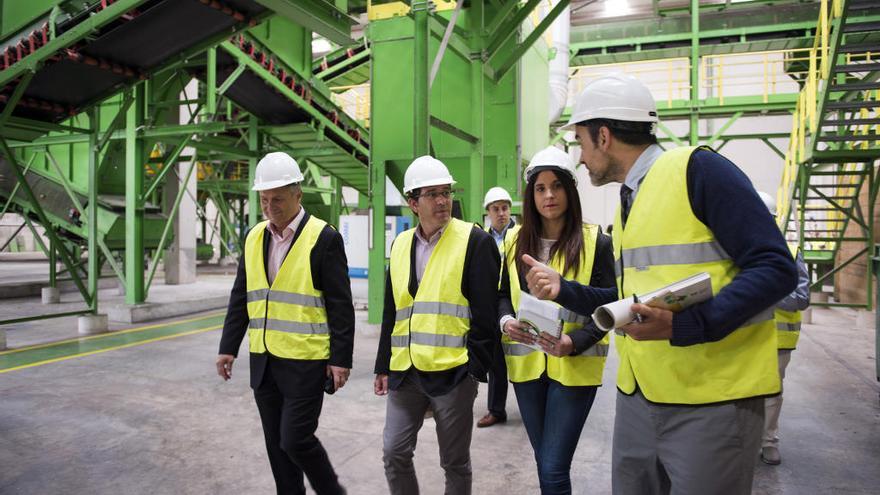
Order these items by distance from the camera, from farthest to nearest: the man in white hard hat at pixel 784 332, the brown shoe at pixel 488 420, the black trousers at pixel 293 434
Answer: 1. the brown shoe at pixel 488 420
2. the man in white hard hat at pixel 784 332
3. the black trousers at pixel 293 434

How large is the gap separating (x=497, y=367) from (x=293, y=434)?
1096 mm

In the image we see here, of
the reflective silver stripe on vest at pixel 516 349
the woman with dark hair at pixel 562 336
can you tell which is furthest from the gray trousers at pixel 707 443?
the reflective silver stripe on vest at pixel 516 349

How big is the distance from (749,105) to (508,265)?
15.3 metres

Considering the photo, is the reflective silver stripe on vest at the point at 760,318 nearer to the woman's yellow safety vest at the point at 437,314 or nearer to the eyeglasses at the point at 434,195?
the woman's yellow safety vest at the point at 437,314

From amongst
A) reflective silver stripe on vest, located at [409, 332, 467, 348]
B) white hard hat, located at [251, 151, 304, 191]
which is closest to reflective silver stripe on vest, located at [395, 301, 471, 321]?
reflective silver stripe on vest, located at [409, 332, 467, 348]

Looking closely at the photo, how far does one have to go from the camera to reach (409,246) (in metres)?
2.96

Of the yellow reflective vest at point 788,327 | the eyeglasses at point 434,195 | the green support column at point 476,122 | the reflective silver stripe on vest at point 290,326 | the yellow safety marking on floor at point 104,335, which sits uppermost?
the green support column at point 476,122

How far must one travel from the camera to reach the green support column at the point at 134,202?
9742mm

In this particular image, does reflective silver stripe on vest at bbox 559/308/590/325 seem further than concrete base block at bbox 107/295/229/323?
No

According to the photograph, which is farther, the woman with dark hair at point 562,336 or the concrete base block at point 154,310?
the concrete base block at point 154,310

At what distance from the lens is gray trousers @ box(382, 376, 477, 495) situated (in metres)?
2.67

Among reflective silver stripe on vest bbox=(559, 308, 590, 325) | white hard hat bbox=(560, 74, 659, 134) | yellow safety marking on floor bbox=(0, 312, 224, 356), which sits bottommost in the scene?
yellow safety marking on floor bbox=(0, 312, 224, 356)

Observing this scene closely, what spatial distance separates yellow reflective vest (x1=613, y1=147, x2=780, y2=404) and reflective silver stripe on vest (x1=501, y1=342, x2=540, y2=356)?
92 cm

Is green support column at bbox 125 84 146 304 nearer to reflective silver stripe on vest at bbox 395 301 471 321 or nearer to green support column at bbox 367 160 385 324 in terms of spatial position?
green support column at bbox 367 160 385 324
